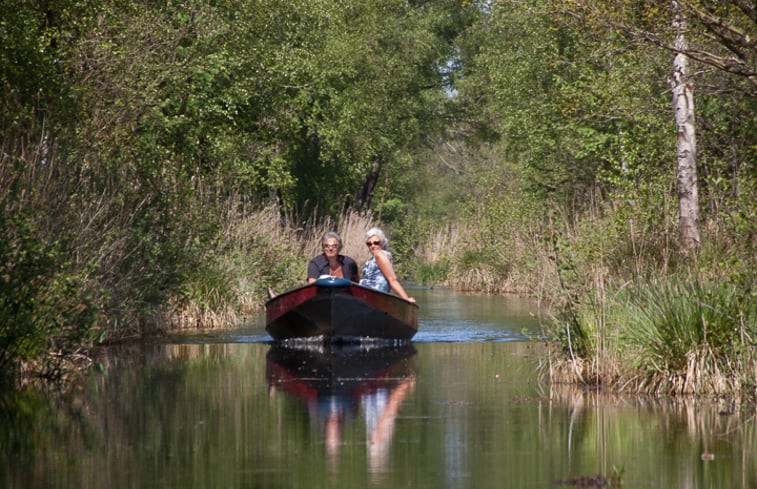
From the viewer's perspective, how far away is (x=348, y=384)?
15.3m

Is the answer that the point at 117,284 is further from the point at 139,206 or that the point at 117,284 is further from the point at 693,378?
the point at 693,378

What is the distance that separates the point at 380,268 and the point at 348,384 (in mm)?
6427

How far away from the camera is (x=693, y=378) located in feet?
42.6

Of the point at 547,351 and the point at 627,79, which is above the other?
the point at 627,79

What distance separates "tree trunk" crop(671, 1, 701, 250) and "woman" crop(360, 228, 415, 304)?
3952mm

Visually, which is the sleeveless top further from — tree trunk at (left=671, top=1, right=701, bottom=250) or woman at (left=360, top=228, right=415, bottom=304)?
tree trunk at (left=671, top=1, right=701, bottom=250)

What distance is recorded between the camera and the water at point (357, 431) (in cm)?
A: 920

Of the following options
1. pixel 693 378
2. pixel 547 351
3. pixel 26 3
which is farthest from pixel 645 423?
pixel 26 3

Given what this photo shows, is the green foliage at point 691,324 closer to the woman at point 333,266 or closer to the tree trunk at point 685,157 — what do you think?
the tree trunk at point 685,157

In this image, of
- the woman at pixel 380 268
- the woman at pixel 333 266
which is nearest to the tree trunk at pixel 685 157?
the woman at pixel 380 268

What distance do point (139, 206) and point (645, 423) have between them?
990 centimetres

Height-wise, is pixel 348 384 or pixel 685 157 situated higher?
pixel 685 157

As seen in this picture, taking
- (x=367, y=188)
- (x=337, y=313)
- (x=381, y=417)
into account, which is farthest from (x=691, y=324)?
(x=367, y=188)

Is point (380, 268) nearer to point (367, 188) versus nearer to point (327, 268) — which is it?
point (327, 268)
